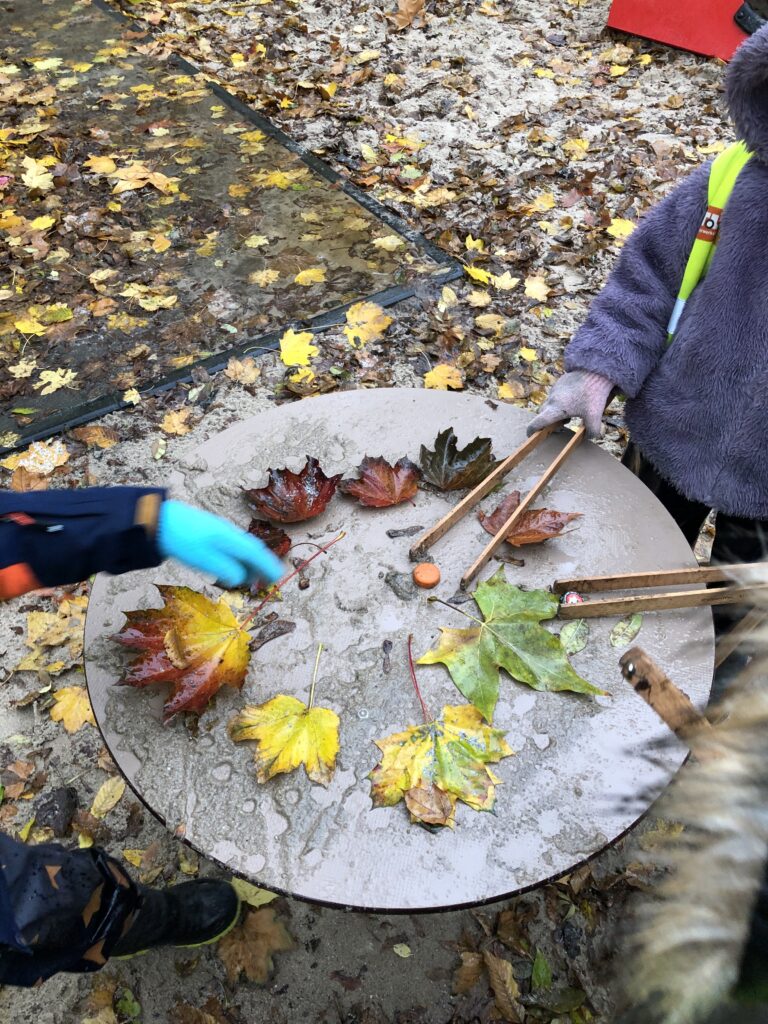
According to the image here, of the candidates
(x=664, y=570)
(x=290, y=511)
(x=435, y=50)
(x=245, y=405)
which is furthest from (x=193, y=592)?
(x=435, y=50)

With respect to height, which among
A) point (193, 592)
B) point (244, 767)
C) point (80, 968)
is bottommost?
point (80, 968)

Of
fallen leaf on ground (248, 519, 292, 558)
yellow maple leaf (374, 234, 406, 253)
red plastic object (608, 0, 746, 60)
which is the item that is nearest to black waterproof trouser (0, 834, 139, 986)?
fallen leaf on ground (248, 519, 292, 558)

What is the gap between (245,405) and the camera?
9.61 feet

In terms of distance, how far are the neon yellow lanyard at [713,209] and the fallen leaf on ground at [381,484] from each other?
69 centimetres

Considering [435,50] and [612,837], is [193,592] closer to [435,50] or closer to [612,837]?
[612,837]

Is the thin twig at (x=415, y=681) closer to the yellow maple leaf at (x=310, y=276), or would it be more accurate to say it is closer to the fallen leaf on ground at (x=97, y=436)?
the fallen leaf on ground at (x=97, y=436)

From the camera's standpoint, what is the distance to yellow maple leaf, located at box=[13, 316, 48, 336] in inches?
124

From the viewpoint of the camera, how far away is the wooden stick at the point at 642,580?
1.28m

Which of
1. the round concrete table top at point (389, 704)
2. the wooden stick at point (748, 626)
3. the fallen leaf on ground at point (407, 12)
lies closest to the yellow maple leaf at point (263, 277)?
the round concrete table top at point (389, 704)

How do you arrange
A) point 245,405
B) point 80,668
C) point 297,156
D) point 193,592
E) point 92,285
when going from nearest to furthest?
1. point 193,592
2. point 80,668
3. point 245,405
4. point 92,285
5. point 297,156

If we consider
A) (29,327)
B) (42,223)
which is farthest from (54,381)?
(42,223)

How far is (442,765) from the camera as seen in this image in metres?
1.16

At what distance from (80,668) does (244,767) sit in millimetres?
1301

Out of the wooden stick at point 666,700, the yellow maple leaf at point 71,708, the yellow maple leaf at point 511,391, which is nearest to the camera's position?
the wooden stick at point 666,700
